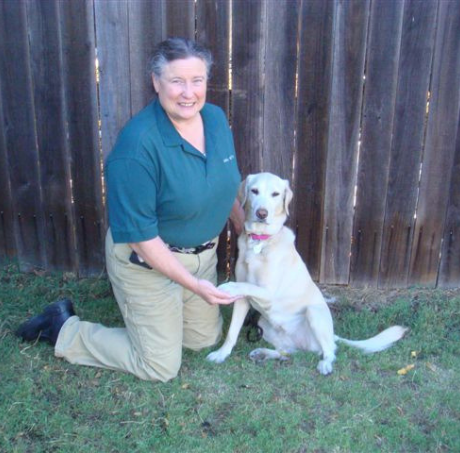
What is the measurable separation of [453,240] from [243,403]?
2252 millimetres

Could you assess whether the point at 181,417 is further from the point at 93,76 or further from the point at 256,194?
the point at 93,76

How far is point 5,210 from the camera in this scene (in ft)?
14.7

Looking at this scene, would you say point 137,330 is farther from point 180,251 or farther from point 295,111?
point 295,111

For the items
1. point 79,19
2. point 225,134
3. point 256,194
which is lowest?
point 256,194

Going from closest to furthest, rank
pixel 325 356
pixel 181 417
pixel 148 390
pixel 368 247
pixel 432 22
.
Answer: pixel 181 417
pixel 148 390
pixel 325 356
pixel 432 22
pixel 368 247

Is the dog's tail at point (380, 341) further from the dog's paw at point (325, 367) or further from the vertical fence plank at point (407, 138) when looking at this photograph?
the vertical fence plank at point (407, 138)

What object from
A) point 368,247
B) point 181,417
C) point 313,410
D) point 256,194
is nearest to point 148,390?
point 181,417

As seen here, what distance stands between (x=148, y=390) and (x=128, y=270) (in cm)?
69

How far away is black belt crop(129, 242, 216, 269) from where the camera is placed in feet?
10.4

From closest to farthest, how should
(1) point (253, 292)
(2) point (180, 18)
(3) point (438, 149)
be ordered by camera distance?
(1) point (253, 292), (2) point (180, 18), (3) point (438, 149)

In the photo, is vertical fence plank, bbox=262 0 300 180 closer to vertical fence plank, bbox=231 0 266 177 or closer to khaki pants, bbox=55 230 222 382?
vertical fence plank, bbox=231 0 266 177

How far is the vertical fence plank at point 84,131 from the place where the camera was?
3.99 meters

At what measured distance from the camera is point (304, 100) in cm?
404

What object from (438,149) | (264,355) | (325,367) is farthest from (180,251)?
(438,149)
